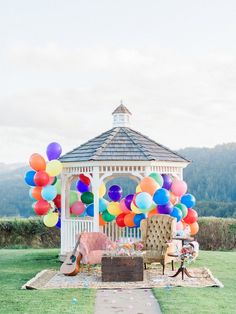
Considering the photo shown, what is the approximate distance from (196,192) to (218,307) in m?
26.7

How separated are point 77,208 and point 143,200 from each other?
3.39 meters

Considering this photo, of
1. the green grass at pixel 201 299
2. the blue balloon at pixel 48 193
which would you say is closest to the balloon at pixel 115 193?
the blue balloon at pixel 48 193

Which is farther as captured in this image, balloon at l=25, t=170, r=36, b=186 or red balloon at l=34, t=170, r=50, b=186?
balloon at l=25, t=170, r=36, b=186

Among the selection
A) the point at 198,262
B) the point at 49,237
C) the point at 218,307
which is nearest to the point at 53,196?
the point at 198,262

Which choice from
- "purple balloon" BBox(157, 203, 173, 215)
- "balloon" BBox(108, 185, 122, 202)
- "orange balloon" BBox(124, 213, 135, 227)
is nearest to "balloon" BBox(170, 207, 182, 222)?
"purple balloon" BBox(157, 203, 173, 215)

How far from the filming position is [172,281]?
12398mm

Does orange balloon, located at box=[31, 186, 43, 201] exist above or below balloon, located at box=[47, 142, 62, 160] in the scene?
below

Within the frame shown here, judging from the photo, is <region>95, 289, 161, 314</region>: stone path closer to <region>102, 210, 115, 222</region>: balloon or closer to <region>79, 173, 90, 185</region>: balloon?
<region>102, 210, 115, 222</region>: balloon

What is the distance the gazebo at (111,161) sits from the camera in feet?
50.9

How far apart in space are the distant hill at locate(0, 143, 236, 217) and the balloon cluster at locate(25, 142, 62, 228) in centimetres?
1499

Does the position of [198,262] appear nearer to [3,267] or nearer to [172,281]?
[172,281]

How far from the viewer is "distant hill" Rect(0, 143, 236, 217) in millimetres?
33656

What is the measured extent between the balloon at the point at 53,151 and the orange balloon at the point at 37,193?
36.2 inches

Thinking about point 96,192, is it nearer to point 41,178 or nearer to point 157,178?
point 41,178
